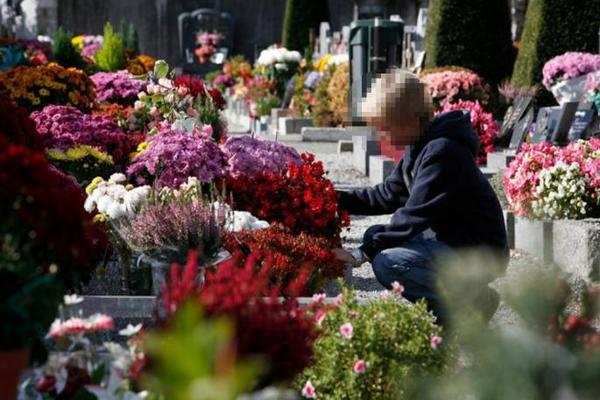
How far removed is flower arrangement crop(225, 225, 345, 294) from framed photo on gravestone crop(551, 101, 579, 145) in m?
6.74

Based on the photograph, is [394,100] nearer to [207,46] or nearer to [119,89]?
[119,89]

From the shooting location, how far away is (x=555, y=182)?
838cm

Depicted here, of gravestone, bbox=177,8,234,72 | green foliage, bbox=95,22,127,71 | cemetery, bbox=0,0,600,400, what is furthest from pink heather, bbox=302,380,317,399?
gravestone, bbox=177,8,234,72

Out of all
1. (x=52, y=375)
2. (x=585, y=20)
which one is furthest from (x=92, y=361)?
(x=585, y=20)

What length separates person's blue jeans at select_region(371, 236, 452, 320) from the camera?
5254mm

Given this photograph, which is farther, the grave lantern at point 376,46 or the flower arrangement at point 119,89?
the grave lantern at point 376,46

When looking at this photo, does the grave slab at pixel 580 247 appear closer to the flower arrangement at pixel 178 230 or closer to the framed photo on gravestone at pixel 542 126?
the flower arrangement at pixel 178 230

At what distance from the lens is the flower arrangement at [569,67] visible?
15227 mm

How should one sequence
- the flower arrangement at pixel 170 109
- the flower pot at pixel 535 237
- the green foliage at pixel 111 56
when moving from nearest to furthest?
1. the flower pot at pixel 535 237
2. the flower arrangement at pixel 170 109
3. the green foliage at pixel 111 56

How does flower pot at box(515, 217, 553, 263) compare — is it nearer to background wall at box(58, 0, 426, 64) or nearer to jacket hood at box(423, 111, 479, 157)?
jacket hood at box(423, 111, 479, 157)

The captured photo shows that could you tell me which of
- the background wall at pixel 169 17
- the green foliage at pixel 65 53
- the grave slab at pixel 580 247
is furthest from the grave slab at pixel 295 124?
the background wall at pixel 169 17

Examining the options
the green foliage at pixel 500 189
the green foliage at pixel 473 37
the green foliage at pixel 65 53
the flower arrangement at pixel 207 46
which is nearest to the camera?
the green foliage at pixel 500 189

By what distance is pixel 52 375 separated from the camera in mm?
3223

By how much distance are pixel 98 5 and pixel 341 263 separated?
36.4 metres
